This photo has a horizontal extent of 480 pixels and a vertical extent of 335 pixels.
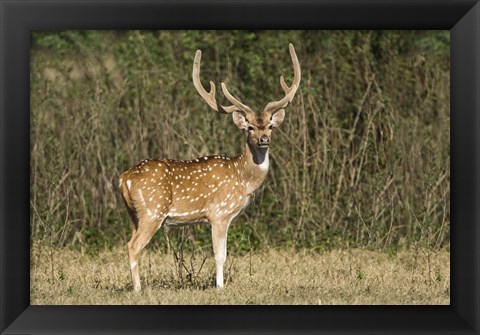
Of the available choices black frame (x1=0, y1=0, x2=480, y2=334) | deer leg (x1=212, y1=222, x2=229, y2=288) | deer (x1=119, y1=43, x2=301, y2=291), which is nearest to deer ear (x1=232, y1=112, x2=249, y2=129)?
deer (x1=119, y1=43, x2=301, y2=291)

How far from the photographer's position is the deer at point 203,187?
898 cm

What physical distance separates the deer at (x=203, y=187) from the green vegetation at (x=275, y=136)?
5.66 ft

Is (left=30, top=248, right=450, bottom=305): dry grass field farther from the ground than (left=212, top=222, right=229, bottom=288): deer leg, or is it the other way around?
(left=212, top=222, right=229, bottom=288): deer leg

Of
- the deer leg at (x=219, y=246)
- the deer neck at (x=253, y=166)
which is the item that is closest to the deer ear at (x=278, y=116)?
the deer neck at (x=253, y=166)

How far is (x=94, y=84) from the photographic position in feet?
41.0

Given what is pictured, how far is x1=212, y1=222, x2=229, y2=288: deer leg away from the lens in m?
9.07

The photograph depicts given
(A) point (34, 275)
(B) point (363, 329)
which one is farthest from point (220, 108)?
(B) point (363, 329)

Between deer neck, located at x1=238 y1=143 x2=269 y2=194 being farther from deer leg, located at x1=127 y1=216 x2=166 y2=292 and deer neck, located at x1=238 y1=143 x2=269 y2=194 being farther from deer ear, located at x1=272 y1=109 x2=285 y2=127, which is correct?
deer leg, located at x1=127 y1=216 x2=166 y2=292

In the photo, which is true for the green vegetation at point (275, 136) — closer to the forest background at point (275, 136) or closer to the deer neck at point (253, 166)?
the forest background at point (275, 136)

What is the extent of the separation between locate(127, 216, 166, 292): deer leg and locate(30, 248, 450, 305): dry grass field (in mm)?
127

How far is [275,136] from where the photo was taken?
11.8m
